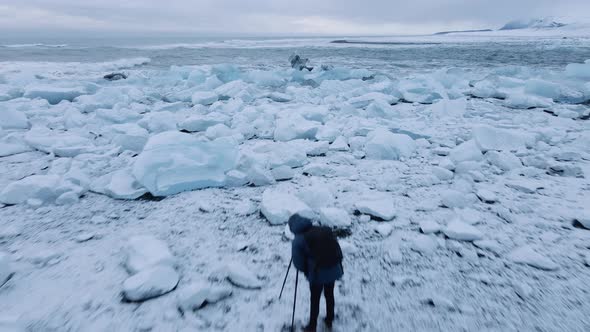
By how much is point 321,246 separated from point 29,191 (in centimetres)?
277

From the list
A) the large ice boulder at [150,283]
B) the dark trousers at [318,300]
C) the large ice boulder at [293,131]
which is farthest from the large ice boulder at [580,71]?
the large ice boulder at [150,283]

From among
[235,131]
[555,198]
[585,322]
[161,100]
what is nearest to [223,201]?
[235,131]

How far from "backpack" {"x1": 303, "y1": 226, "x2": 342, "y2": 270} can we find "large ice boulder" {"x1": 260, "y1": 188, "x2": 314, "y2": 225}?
110cm

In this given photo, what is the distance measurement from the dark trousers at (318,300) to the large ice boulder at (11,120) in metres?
5.69

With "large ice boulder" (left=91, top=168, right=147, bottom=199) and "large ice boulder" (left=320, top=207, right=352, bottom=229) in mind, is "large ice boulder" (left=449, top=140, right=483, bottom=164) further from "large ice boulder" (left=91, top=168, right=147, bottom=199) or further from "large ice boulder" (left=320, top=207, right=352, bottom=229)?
"large ice boulder" (left=91, top=168, right=147, bottom=199)

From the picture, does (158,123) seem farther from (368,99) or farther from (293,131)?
(368,99)

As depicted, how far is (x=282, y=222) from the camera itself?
2.58 metres

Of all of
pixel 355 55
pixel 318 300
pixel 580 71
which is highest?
pixel 580 71

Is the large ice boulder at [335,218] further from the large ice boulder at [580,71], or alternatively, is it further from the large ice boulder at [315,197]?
the large ice boulder at [580,71]

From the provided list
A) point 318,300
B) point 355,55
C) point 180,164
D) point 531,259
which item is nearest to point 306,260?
point 318,300

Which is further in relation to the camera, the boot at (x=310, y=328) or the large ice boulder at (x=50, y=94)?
the large ice boulder at (x=50, y=94)

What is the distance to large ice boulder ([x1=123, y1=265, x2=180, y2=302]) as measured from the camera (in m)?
1.81

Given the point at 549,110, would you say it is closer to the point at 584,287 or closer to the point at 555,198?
the point at 555,198

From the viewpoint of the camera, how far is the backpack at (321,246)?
4.60 ft
